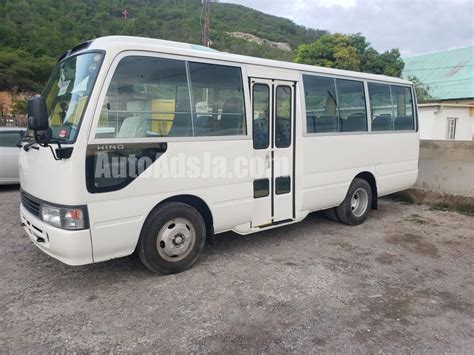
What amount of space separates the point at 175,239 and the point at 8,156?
6.45 m

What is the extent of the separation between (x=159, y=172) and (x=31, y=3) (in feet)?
125

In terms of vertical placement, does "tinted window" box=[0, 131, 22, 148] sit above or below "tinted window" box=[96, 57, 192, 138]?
below

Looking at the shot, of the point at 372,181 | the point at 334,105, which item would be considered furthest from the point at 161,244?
the point at 372,181

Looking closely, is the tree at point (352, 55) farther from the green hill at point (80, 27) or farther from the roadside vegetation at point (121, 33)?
the green hill at point (80, 27)

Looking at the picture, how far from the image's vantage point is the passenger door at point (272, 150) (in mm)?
4762

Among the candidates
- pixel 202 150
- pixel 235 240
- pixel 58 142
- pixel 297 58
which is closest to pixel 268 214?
pixel 235 240

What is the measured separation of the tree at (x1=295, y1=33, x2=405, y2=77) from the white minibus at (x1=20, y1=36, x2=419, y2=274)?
66.1 ft

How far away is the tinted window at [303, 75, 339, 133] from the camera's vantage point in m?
5.30

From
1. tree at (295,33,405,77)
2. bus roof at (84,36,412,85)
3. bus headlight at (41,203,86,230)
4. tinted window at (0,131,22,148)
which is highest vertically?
tree at (295,33,405,77)

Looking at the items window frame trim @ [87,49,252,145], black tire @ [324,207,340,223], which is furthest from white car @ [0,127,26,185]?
black tire @ [324,207,340,223]

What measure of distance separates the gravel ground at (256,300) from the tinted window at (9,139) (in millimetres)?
4095

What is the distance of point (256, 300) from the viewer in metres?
3.68

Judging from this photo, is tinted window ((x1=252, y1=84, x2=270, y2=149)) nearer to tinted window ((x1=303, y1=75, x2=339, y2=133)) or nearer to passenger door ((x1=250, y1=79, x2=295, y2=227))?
passenger door ((x1=250, y1=79, x2=295, y2=227))

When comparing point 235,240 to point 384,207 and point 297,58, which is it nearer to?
point 384,207
